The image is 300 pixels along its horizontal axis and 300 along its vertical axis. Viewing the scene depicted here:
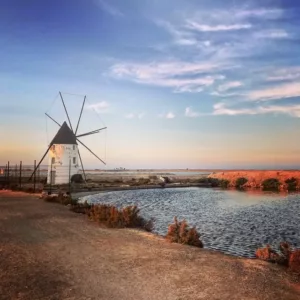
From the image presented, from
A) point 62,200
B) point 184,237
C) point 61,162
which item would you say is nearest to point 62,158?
point 61,162

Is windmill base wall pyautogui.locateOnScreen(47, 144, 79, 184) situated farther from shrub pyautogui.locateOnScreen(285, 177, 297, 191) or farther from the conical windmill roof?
shrub pyautogui.locateOnScreen(285, 177, 297, 191)

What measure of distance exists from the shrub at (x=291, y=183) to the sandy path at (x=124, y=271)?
5474 centimetres

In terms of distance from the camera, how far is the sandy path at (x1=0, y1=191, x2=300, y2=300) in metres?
Answer: 7.57

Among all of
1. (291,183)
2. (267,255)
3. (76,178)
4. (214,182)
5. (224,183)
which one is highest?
(76,178)

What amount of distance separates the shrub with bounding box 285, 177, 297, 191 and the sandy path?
54735 mm

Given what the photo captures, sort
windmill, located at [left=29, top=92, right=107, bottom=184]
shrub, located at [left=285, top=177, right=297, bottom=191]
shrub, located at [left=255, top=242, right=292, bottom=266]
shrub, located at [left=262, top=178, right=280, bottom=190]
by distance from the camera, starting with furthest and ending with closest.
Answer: shrub, located at [left=262, top=178, right=280, bottom=190] < shrub, located at [left=285, top=177, right=297, bottom=191] < windmill, located at [left=29, top=92, right=107, bottom=184] < shrub, located at [left=255, top=242, right=292, bottom=266]

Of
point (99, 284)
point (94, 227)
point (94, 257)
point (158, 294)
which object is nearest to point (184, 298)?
point (158, 294)

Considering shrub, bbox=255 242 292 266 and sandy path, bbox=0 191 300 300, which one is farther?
shrub, bbox=255 242 292 266

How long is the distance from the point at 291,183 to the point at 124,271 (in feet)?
201

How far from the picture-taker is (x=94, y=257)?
35.0 feet

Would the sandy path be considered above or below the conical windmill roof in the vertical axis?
below

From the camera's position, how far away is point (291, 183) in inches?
2516

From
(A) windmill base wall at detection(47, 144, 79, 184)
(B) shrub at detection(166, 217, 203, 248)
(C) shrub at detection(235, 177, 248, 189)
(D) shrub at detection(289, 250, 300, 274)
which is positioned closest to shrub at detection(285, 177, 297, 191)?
(C) shrub at detection(235, 177, 248, 189)

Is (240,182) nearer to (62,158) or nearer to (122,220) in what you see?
(62,158)
